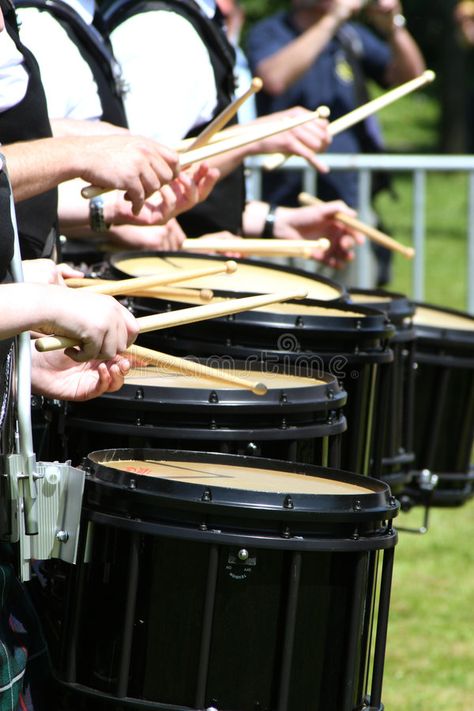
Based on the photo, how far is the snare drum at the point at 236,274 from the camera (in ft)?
9.90

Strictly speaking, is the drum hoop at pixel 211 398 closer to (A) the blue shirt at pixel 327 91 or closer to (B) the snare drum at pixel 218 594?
(B) the snare drum at pixel 218 594

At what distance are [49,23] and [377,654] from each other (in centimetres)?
174

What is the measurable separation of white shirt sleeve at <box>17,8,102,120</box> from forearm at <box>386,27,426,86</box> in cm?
368

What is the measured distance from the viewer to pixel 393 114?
22484 millimetres

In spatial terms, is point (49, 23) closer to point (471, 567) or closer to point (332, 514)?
point (332, 514)

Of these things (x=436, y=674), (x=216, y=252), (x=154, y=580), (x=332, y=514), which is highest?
(x=216, y=252)

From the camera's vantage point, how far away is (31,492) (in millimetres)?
1871

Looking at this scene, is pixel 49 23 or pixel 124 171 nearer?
pixel 124 171

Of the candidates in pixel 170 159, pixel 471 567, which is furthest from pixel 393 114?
pixel 170 159

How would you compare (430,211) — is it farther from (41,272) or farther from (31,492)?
(31,492)

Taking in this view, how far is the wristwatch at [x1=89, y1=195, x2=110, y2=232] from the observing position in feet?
9.58

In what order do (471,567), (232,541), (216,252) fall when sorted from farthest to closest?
(471,567) → (216,252) → (232,541)

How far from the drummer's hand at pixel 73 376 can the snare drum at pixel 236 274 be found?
68cm

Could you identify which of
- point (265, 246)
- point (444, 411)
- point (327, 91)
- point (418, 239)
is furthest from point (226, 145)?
point (327, 91)
